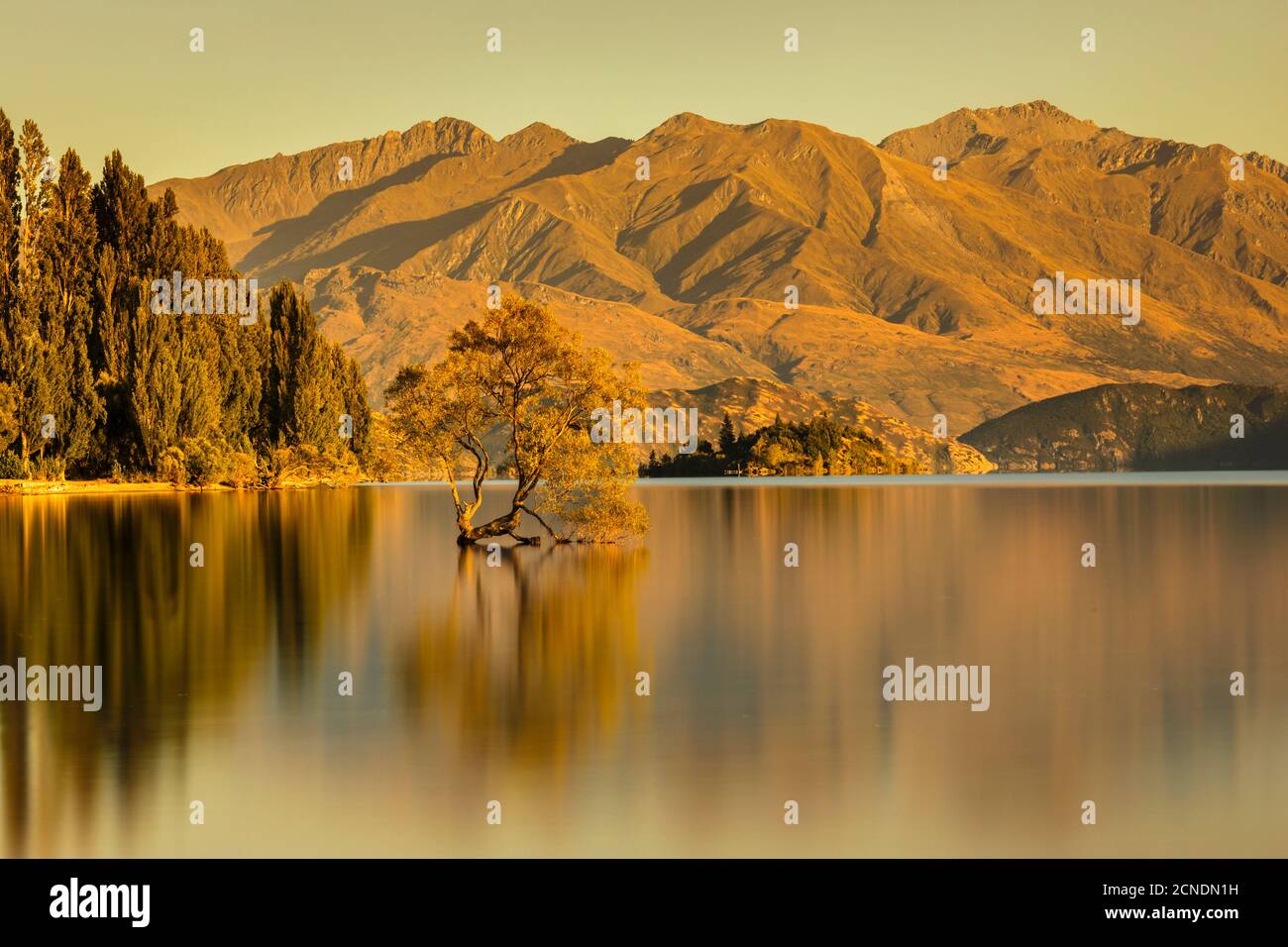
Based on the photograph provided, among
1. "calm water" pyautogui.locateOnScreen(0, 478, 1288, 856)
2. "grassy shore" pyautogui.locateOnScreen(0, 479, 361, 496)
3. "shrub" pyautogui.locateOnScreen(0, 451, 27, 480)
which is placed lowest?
"calm water" pyautogui.locateOnScreen(0, 478, 1288, 856)

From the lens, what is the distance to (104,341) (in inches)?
3612

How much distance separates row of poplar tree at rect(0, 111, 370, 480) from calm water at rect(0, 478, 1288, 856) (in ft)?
157

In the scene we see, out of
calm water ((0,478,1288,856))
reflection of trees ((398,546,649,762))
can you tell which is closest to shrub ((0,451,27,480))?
calm water ((0,478,1288,856))

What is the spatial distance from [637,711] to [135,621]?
46.8 feet

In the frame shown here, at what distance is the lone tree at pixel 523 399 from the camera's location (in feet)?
162

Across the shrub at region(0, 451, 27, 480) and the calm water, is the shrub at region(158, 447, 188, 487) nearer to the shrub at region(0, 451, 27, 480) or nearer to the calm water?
the shrub at region(0, 451, 27, 480)

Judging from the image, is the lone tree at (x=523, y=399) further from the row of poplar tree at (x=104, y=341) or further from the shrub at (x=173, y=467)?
the shrub at (x=173, y=467)

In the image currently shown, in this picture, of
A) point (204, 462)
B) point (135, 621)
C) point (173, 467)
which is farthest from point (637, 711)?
point (204, 462)

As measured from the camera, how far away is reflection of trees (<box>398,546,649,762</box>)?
18.2 m

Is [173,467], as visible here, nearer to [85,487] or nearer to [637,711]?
[85,487]

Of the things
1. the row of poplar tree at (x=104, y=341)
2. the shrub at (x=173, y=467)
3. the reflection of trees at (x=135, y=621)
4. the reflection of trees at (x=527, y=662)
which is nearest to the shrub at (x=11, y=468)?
the row of poplar tree at (x=104, y=341)

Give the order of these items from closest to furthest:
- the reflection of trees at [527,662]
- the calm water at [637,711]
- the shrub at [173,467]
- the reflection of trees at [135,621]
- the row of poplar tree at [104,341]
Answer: the calm water at [637,711], the reflection of trees at [135,621], the reflection of trees at [527,662], the row of poplar tree at [104,341], the shrub at [173,467]

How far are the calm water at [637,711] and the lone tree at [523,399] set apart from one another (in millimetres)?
5981

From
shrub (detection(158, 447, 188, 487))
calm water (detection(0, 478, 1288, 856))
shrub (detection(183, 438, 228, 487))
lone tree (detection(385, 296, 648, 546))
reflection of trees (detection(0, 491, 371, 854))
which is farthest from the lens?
shrub (detection(183, 438, 228, 487))
